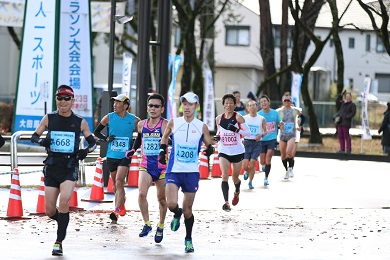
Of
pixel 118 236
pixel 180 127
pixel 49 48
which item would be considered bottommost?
pixel 118 236

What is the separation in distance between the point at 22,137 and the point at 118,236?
664 centimetres

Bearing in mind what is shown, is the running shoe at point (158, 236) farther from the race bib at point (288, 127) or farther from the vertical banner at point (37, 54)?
the race bib at point (288, 127)

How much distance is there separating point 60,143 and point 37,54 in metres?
12.1

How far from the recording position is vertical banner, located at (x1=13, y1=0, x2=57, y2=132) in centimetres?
2433

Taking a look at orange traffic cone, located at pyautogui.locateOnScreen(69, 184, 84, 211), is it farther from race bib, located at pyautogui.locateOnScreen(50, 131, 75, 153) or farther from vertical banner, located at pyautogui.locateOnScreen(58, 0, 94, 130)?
vertical banner, located at pyautogui.locateOnScreen(58, 0, 94, 130)

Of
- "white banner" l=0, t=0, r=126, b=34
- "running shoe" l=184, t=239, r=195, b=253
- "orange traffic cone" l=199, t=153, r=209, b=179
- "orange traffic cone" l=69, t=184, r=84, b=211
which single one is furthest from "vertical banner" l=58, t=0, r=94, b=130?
"running shoe" l=184, t=239, r=195, b=253

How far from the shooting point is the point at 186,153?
13.0 m

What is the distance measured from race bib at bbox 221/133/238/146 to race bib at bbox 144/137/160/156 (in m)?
4.23

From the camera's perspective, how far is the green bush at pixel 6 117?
1620 inches

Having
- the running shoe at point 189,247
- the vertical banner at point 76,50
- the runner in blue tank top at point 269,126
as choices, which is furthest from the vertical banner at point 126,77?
the running shoe at point 189,247

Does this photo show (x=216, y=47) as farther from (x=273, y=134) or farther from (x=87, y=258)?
(x=87, y=258)

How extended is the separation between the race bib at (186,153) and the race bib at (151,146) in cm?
82

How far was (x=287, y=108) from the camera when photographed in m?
25.2

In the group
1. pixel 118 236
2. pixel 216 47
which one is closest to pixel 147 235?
pixel 118 236
